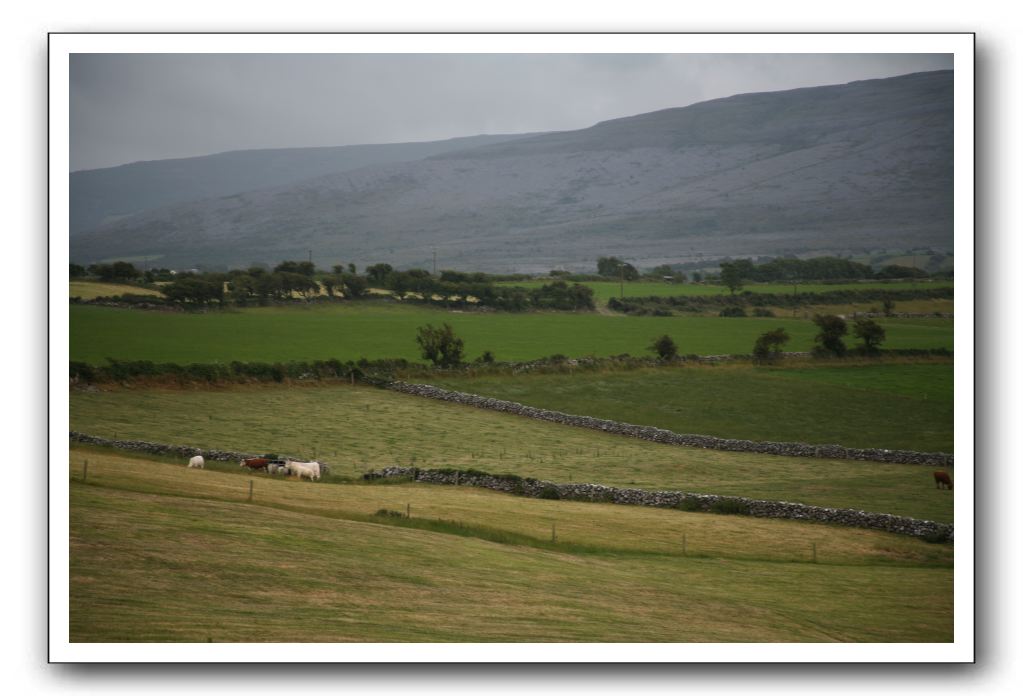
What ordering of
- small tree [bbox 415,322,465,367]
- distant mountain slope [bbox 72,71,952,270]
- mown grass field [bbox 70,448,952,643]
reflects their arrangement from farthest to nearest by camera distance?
small tree [bbox 415,322,465,367], distant mountain slope [bbox 72,71,952,270], mown grass field [bbox 70,448,952,643]

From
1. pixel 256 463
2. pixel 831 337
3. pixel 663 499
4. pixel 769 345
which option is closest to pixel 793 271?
pixel 769 345

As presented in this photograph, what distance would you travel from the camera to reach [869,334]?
25.7 meters

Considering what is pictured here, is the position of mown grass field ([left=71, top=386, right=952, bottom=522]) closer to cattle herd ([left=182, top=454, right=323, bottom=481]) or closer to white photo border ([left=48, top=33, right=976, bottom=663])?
cattle herd ([left=182, top=454, right=323, bottom=481])

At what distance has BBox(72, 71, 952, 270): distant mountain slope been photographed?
15795 mm

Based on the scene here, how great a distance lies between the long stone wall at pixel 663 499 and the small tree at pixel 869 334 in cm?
1101

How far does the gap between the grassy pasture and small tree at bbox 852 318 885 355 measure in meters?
18.6

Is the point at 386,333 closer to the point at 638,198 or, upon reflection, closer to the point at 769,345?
the point at 769,345

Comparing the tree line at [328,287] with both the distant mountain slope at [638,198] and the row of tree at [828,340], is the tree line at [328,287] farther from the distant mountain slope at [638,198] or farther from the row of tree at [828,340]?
the row of tree at [828,340]

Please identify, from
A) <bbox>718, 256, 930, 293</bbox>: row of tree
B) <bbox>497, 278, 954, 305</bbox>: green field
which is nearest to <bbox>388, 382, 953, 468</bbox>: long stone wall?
<bbox>497, 278, 954, 305</bbox>: green field

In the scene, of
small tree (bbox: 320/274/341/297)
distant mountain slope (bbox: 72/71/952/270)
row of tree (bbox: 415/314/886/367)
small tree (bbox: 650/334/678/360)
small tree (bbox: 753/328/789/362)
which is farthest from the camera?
small tree (bbox: 320/274/341/297)

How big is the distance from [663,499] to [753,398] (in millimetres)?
9434

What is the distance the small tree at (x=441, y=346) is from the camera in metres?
27.9

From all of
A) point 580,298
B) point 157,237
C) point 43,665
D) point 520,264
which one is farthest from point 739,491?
point 520,264
